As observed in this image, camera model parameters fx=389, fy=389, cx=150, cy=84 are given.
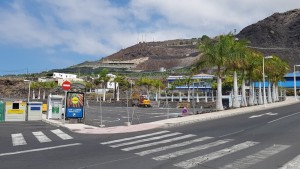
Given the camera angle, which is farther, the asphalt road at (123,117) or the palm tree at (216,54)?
the palm tree at (216,54)

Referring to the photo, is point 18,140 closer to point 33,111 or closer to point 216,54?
point 33,111

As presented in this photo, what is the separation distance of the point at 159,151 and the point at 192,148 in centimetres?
143

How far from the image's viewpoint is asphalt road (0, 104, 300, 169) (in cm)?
1158

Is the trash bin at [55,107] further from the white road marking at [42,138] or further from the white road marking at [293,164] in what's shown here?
the white road marking at [293,164]

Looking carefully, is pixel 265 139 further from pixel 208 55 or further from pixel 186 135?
pixel 208 55

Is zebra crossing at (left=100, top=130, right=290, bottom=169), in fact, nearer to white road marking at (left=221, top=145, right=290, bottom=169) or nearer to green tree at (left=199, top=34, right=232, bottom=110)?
white road marking at (left=221, top=145, right=290, bottom=169)

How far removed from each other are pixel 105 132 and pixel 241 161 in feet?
36.1

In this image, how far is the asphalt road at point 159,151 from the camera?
1158 centimetres

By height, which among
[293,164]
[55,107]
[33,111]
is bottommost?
[293,164]

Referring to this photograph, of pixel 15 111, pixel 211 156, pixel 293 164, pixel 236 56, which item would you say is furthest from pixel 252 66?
pixel 293 164

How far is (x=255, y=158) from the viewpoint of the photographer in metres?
12.4

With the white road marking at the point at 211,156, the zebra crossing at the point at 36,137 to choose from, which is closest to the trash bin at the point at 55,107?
the zebra crossing at the point at 36,137

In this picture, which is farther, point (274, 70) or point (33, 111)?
point (274, 70)

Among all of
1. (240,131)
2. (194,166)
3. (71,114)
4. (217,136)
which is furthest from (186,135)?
(71,114)
